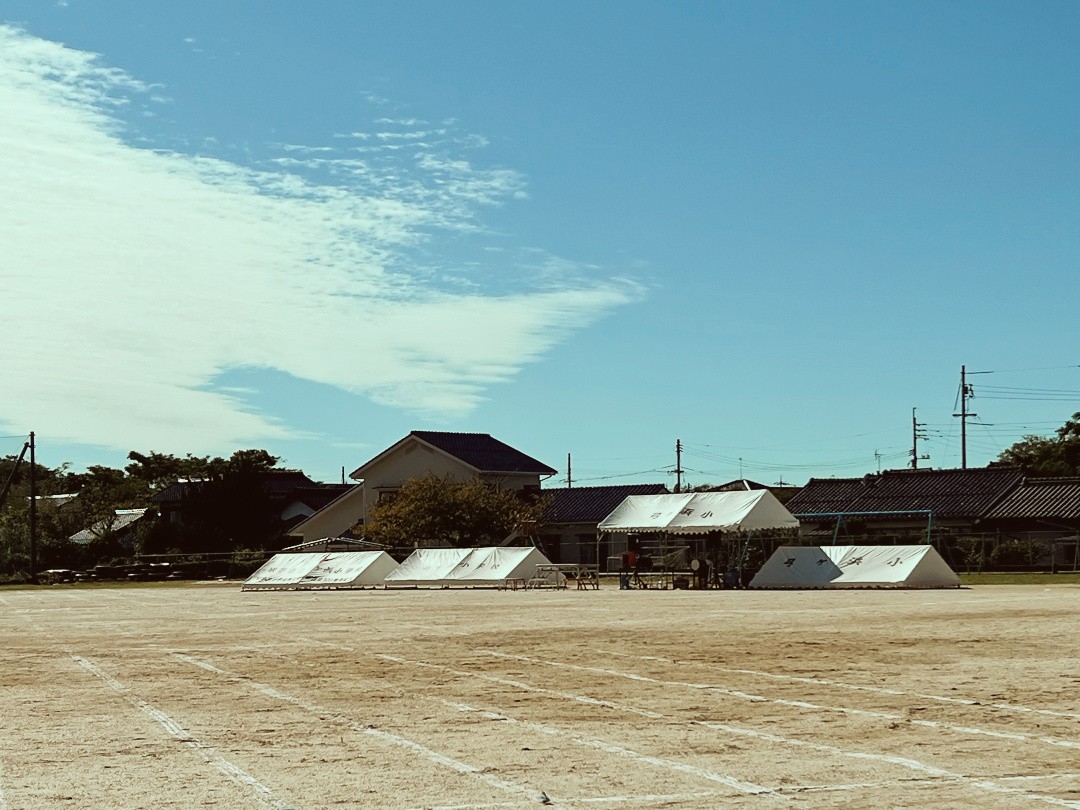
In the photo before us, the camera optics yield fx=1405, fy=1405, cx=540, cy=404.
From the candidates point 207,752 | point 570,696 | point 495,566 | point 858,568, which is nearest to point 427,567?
point 495,566

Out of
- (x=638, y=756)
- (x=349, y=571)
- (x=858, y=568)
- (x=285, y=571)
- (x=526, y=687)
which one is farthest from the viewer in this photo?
(x=285, y=571)

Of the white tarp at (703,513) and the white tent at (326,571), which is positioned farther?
the white tent at (326,571)

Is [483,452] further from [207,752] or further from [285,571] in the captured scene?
[207,752]

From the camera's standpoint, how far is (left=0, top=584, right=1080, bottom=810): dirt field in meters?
7.00

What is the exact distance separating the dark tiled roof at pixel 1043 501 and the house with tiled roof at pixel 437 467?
2417 centimetres

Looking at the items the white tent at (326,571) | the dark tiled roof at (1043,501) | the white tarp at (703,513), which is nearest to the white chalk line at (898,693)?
the white tarp at (703,513)

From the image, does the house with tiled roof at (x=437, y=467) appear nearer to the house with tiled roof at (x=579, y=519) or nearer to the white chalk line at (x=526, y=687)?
the house with tiled roof at (x=579, y=519)

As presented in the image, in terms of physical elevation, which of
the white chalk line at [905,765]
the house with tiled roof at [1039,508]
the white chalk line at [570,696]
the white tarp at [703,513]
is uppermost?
the house with tiled roof at [1039,508]

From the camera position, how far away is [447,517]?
197 ft

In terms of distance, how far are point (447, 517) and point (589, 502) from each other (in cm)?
1701

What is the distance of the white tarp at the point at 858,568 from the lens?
3812 cm

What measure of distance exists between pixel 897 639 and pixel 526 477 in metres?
57.9

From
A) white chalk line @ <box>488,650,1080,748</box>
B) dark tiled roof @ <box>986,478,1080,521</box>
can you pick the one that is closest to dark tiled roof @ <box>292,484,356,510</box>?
dark tiled roof @ <box>986,478,1080,521</box>

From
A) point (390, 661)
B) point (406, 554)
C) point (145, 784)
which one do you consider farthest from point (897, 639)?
point (406, 554)
